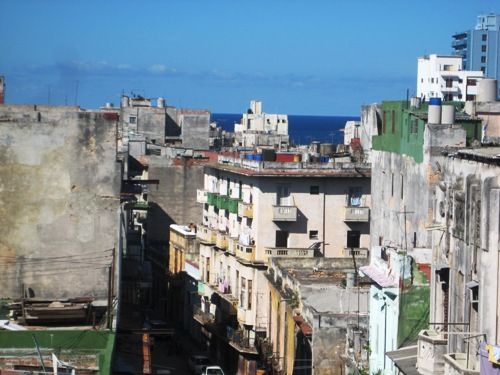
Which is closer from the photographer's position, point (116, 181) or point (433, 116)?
point (116, 181)

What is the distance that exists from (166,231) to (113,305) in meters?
46.3

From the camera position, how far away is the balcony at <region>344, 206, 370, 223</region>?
62000 mm

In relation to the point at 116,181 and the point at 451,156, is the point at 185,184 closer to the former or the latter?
the point at 116,181

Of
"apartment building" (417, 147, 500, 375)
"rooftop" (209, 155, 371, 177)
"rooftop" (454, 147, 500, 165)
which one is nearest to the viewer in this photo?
"apartment building" (417, 147, 500, 375)

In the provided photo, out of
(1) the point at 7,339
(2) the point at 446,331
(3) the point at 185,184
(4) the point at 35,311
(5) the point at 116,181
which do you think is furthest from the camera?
(3) the point at 185,184

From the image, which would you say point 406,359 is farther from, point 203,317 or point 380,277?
point 203,317

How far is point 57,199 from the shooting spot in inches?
1398

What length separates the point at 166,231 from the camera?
80.2 metres

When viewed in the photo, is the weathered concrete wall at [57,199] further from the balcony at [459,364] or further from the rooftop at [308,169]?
the rooftop at [308,169]

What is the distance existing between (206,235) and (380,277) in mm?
35816

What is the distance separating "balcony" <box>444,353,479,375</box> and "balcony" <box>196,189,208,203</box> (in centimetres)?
4756

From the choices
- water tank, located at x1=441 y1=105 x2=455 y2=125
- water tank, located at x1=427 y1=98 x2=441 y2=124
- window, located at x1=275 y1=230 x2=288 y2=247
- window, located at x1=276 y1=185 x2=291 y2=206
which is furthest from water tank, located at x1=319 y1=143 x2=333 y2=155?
water tank, located at x1=441 y1=105 x2=455 y2=125

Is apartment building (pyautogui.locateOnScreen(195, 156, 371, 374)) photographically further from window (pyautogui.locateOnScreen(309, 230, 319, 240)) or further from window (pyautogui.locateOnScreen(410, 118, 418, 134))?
window (pyautogui.locateOnScreen(410, 118, 418, 134))

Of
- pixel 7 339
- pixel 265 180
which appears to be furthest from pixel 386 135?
pixel 7 339
